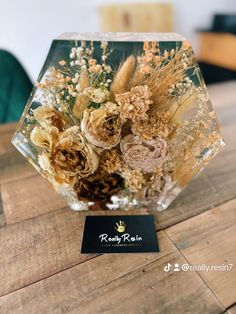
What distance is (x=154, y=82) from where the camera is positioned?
53 cm

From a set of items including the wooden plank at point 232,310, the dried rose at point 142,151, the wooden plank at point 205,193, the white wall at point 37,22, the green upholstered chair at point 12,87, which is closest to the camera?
the wooden plank at point 232,310

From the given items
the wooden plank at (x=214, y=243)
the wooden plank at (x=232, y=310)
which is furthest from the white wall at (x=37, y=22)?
the wooden plank at (x=232, y=310)

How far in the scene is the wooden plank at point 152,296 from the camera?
46cm

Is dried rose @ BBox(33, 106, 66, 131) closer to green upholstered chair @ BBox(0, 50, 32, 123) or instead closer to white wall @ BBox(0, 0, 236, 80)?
green upholstered chair @ BBox(0, 50, 32, 123)

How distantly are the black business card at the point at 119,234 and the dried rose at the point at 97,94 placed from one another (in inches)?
10.9

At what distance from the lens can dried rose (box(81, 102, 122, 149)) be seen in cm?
51

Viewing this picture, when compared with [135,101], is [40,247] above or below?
below

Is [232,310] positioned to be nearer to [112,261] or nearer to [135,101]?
[112,261]

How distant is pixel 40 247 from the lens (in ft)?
1.90

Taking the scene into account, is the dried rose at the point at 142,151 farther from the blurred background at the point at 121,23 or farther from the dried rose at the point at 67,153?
the blurred background at the point at 121,23

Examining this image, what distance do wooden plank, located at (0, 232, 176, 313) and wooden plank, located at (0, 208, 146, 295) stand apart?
0.06 ft

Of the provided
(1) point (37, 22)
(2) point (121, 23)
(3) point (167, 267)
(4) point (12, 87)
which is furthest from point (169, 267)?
(2) point (121, 23)

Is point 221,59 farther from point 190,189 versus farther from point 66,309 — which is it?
point 66,309

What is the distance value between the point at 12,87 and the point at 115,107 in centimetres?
103
